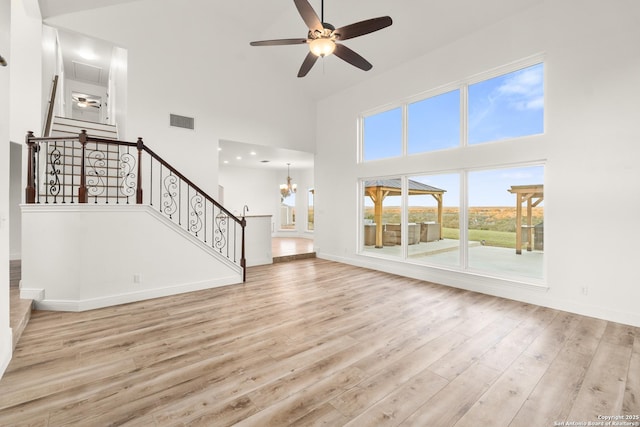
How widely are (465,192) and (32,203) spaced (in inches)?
267

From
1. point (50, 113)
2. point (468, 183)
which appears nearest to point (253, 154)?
point (50, 113)

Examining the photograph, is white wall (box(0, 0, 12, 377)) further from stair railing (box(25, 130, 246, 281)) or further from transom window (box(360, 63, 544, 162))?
transom window (box(360, 63, 544, 162))

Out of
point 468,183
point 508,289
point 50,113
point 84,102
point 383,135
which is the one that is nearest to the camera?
point 508,289

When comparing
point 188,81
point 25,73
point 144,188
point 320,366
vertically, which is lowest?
point 320,366

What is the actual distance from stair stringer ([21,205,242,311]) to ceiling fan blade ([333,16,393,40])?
146 inches

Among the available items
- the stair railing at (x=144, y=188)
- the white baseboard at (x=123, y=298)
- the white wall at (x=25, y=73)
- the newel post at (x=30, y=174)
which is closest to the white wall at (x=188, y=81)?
the stair railing at (x=144, y=188)

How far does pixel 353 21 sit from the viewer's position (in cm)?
539

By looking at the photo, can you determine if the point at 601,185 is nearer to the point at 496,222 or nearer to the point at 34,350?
the point at 496,222

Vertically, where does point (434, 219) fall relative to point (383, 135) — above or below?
below

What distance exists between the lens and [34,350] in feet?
9.15

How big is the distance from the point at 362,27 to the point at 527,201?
3.70m

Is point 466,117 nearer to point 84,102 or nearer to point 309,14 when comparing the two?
point 309,14

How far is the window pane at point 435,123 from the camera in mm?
5383

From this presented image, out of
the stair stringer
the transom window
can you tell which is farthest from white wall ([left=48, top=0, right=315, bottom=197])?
the transom window
